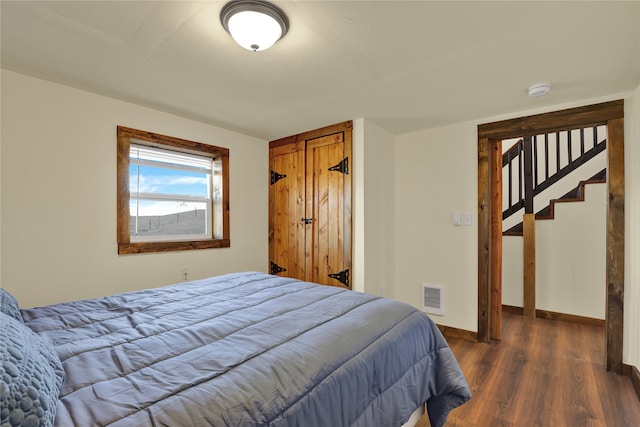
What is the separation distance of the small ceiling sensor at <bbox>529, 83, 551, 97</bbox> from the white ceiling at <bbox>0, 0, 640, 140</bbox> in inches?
2.3

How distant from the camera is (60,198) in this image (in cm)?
224

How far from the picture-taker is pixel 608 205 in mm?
2375

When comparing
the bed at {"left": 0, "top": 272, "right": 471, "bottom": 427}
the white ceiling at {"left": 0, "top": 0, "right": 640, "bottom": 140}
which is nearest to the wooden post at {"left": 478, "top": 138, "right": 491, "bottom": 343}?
the white ceiling at {"left": 0, "top": 0, "right": 640, "bottom": 140}

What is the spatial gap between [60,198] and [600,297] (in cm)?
527

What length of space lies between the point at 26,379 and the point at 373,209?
9.07 ft

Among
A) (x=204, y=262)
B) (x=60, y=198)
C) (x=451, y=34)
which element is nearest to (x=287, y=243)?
(x=204, y=262)

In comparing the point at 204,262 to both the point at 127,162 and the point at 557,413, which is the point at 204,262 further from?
the point at 557,413

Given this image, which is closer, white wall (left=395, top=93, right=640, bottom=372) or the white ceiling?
the white ceiling

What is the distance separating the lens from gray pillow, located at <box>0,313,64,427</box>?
0.56 metres

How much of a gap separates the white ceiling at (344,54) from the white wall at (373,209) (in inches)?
17.1

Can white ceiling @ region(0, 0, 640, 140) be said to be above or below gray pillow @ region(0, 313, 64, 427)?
above

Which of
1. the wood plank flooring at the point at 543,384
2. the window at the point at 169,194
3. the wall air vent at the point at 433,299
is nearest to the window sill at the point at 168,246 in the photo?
the window at the point at 169,194

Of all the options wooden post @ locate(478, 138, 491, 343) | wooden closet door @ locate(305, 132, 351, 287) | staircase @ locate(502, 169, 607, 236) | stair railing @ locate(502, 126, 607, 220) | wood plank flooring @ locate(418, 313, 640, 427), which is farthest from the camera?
stair railing @ locate(502, 126, 607, 220)

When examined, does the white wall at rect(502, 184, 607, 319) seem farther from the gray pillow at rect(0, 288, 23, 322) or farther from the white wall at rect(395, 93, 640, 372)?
the gray pillow at rect(0, 288, 23, 322)
